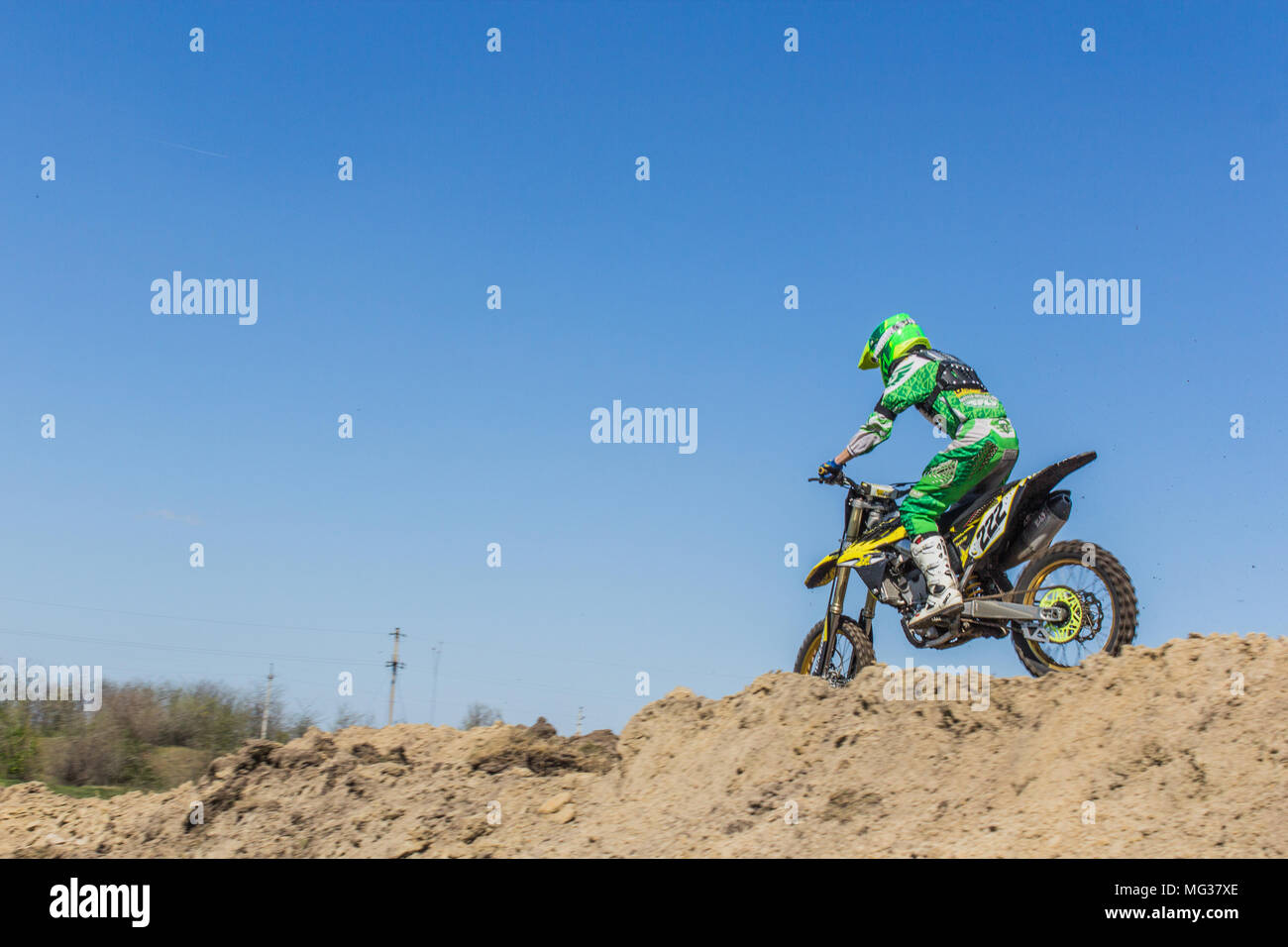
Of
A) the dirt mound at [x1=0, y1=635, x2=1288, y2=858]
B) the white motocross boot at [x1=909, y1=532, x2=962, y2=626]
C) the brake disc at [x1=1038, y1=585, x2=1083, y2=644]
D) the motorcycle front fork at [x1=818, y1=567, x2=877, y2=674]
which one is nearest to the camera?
the dirt mound at [x1=0, y1=635, x2=1288, y2=858]

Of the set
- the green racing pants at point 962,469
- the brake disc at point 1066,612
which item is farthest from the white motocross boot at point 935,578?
the brake disc at point 1066,612

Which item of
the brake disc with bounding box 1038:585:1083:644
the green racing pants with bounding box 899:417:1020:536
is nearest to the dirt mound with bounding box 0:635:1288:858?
the brake disc with bounding box 1038:585:1083:644

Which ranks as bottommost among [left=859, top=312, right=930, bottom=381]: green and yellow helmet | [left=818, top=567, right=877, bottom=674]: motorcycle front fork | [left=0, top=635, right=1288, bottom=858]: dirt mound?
A: [left=0, top=635, right=1288, bottom=858]: dirt mound

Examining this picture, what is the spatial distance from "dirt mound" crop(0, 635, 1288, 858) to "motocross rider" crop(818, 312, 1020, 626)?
0.92 meters

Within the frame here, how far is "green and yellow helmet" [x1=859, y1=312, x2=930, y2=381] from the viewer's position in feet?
30.9

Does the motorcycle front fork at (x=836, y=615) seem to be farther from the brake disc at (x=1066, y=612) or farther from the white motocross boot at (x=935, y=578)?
the brake disc at (x=1066, y=612)

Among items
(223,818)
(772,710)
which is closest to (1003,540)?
(772,710)

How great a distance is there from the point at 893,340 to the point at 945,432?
0.98m

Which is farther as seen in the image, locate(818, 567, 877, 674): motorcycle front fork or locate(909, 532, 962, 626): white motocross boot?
locate(818, 567, 877, 674): motorcycle front fork

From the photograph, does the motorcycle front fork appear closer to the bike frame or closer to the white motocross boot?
the bike frame
